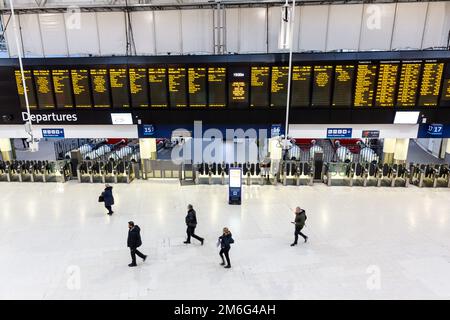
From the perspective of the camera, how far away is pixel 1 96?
406 inches

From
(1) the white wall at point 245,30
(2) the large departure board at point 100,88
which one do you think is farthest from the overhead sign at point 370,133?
(2) the large departure board at point 100,88

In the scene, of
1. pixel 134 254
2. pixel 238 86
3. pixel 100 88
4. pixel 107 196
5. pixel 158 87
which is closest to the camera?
pixel 134 254

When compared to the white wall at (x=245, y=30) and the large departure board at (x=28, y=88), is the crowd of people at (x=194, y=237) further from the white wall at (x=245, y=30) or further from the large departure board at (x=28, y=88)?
the white wall at (x=245, y=30)

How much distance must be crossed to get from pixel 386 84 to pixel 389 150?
11.4 feet

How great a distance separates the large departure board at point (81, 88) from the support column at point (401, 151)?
11285 millimetres

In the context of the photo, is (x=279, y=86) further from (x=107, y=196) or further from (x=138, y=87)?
(x=107, y=196)

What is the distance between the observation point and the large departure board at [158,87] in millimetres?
9859

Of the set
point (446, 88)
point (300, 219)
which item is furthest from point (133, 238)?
point (446, 88)

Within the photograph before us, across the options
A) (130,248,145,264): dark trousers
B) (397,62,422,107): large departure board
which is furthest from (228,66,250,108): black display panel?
(130,248,145,264): dark trousers

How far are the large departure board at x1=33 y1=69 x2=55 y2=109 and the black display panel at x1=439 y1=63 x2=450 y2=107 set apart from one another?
12492mm

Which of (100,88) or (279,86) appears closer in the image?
(279,86)

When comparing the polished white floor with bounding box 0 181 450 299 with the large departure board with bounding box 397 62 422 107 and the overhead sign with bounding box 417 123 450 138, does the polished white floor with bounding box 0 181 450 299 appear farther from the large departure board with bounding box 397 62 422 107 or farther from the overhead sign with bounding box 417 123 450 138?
the large departure board with bounding box 397 62 422 107

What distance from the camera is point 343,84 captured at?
32.1 ft

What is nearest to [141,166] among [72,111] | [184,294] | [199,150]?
[72,111]
